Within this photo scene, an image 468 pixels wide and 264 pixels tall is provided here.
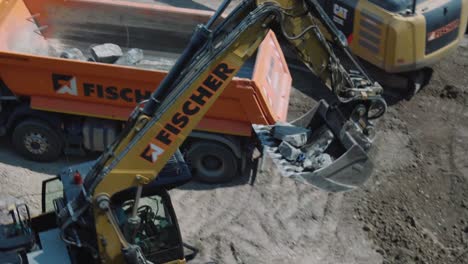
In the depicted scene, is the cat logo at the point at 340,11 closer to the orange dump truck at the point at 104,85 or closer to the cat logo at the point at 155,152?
the orange dump truck at the point at 104,85

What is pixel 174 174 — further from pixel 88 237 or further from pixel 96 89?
pixel 96 89

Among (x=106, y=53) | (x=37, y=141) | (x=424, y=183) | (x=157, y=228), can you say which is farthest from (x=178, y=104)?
(x=424, y=183)

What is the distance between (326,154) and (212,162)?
3.51 metres

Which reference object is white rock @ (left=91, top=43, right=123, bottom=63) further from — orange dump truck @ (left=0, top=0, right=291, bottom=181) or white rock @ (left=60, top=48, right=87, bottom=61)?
orange dump truck @ (left=0, top=0, right=291, bottom=181)

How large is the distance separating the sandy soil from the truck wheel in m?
0.16

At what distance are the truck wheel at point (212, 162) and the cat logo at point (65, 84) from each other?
1.85 metres

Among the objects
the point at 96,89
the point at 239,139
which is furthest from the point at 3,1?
the point at 239,139

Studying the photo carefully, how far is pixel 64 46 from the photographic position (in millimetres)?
11758

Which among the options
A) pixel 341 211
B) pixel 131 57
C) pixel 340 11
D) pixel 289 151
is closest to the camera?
pixel 289 151

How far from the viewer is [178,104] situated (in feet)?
20.8

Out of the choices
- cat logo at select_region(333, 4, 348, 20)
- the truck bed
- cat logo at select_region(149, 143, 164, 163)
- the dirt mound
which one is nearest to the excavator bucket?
cat logo at select_region(149, 143, 164, 163)

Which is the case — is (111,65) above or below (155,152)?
above

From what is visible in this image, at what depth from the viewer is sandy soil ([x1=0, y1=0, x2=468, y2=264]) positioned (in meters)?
9.12

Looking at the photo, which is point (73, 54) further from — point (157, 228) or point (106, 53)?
point (157, 228)
